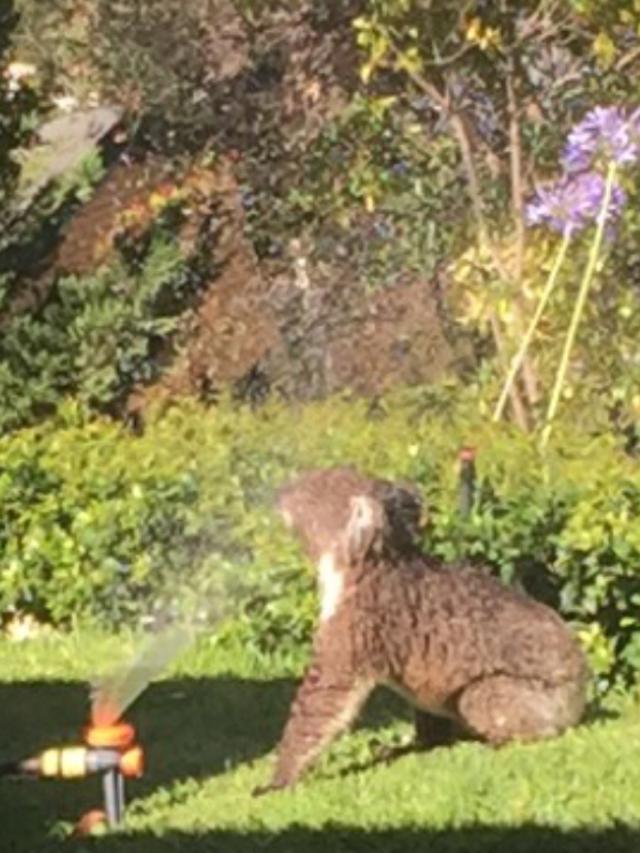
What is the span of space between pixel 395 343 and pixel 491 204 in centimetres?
163

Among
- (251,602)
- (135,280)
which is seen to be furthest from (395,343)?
(251,602)

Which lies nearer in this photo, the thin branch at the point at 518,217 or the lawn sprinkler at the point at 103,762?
Result: the lawn sprinkler at the point at 103,762

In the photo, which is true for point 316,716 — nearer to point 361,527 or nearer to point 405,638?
point 405,638

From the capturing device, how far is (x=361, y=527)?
24.5ft

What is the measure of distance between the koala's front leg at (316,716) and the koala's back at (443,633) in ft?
0.20

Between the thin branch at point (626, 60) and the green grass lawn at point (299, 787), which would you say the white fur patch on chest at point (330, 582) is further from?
the thin branch at point (626, 60)

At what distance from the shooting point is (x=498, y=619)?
7754 millimetres

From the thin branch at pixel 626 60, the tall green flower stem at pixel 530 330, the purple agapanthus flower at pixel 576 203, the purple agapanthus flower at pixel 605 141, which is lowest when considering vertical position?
the tall green flower stem at pixel 530 330

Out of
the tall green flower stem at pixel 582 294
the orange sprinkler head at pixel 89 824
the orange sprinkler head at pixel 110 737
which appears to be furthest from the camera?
the tall green flower stem at pixel 582 294

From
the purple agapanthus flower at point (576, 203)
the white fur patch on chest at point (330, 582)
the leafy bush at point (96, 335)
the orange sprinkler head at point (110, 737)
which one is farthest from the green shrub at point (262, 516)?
the orange sprinkler head at point (110, 737)

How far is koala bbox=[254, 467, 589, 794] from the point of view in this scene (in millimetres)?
7395

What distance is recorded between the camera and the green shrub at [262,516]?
9.42 meters

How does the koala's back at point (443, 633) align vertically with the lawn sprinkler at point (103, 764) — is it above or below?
above

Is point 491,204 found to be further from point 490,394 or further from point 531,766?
point 531,766
